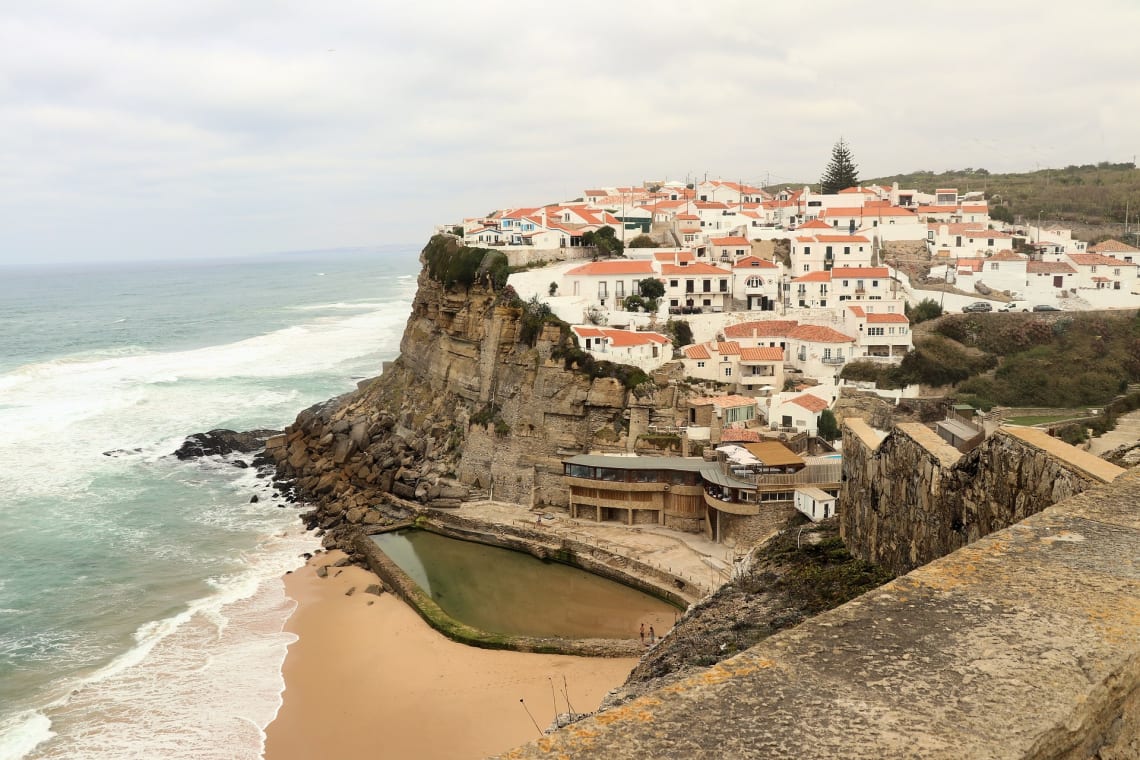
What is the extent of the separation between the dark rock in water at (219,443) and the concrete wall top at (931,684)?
4035 cm

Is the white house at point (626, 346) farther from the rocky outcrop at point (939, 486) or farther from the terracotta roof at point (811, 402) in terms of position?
the rocky outcrop at point (939, 486)

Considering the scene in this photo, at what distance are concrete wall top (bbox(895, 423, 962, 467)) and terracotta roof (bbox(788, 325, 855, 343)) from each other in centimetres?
2765

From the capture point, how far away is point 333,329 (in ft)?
261

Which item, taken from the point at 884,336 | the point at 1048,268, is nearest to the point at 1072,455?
the point at 884,336

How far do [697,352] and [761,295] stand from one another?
334 inches

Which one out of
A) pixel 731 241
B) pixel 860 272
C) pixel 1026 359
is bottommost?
pixel 1026 359

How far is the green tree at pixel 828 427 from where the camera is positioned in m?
28.4

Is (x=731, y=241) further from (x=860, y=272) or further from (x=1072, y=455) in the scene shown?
(x=1072, y=455)

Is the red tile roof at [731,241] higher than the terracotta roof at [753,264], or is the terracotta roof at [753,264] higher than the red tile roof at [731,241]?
the red tile roof at [731,241]

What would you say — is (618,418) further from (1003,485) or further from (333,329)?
(333,329)

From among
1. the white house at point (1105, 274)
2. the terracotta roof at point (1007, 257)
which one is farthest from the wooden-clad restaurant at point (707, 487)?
the white house at point (1105, 274)

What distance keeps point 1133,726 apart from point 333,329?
8071 centimetres

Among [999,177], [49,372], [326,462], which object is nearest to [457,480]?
[326,462]

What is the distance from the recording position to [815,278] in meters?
39.2
